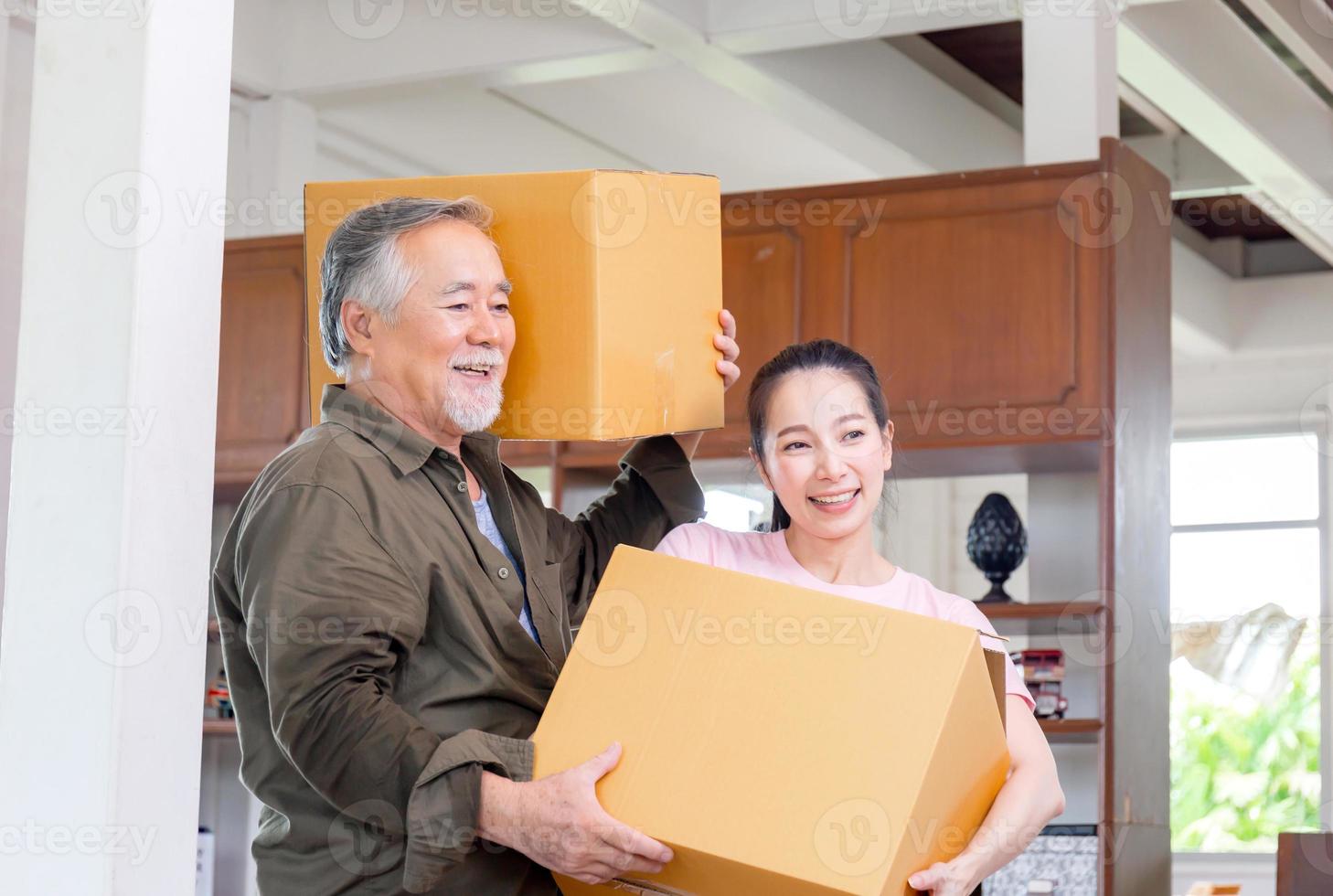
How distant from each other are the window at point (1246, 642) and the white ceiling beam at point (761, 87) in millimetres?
3054

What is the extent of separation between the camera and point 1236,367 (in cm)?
759

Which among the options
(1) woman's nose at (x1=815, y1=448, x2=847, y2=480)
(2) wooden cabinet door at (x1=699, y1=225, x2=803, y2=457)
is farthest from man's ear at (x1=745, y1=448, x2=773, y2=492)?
(2) wooden cabinet door at (x1=699, y1=225, x2=803, y2=457)

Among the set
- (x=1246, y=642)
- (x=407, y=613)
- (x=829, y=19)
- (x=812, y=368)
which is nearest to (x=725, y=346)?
(x=812, y=368)

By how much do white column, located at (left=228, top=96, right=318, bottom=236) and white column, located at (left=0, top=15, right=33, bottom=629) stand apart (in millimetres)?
1718

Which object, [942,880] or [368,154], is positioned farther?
[368,154]

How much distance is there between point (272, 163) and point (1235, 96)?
3.11m

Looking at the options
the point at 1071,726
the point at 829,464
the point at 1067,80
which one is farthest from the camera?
the point at 1067,80

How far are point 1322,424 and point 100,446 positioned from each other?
23.0 feet

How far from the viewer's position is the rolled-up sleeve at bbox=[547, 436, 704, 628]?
2.18 m

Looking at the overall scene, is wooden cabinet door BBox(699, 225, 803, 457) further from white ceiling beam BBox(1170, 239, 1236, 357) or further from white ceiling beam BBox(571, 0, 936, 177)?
white ceiling beam BBox(1170, 239, 1236, 357)

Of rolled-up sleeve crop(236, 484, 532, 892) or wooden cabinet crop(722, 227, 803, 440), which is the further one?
wooden cabinet crop(722, 227, 803, 440)

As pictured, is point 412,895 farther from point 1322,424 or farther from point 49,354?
point 1322,424

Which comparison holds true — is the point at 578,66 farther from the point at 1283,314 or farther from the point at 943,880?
the point at 1283,314

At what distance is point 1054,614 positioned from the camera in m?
3.71
